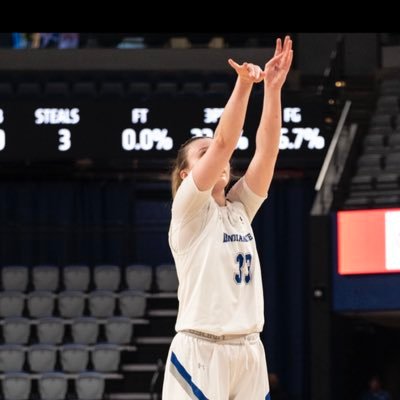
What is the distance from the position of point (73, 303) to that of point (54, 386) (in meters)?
1.68

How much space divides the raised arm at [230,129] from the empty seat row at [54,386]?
11390 mm

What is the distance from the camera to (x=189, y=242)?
541cm

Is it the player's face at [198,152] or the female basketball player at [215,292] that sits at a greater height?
the player's face at [198,152]

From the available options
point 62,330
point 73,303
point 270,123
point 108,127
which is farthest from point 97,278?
point 270,123

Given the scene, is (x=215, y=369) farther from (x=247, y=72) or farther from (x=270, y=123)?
(x=247, y=72)

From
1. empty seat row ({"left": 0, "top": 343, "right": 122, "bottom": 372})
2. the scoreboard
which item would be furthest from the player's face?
empty seat row ({"left": 0, "top": 343, "right": 122, "bottom": 372})

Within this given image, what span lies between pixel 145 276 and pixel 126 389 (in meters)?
1.82

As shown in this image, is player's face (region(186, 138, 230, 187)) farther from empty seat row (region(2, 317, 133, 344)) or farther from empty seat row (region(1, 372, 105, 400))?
empty seat row (region(2, 317, 133, 344))

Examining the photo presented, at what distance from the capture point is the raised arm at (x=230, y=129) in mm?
5199

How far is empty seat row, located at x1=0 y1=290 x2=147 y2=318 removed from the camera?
17.8 meters

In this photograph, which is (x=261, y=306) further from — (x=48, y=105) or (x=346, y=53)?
(x=346, y=53)

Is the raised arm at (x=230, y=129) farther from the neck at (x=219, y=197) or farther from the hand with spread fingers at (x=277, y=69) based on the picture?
the neck at (x=219, y=197)

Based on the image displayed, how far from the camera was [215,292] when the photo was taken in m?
5.34

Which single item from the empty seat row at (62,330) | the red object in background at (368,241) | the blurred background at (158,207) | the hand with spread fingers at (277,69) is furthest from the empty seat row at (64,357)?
the hand with spread fingers at (277,69)
